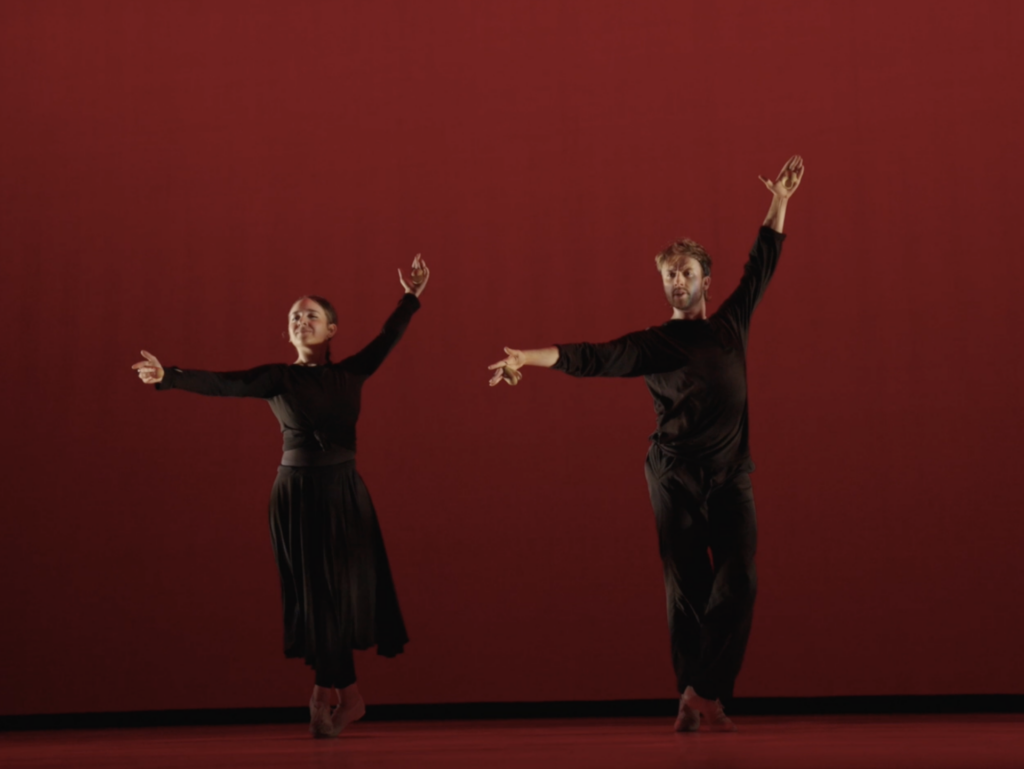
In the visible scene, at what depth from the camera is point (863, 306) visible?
3.72 meters

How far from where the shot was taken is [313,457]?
2939mm

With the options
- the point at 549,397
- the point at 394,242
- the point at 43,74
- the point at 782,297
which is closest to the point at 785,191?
the point at 782,297

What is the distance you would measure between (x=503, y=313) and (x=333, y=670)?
1460 mm

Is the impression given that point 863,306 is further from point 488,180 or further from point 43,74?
point 43,74

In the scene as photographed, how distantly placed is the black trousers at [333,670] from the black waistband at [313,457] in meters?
0.50

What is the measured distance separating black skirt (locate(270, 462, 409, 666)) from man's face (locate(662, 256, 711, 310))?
985mm

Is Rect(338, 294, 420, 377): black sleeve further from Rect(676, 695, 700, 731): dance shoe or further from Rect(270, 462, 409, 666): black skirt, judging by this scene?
Rect(676, 695, 700, 731): dance shoe

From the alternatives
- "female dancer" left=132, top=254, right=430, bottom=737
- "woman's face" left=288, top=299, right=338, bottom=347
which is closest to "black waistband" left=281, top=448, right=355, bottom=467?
"female dancer" left=132, top=254, right=430, bottom=737

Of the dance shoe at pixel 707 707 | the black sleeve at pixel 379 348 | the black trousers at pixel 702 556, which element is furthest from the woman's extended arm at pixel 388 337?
the dance shoe at pixel 707 707

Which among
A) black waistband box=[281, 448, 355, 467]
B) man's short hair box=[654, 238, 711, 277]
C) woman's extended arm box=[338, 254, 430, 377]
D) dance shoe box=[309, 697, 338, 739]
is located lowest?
dance shoe box=[309, 697, 338, 739]

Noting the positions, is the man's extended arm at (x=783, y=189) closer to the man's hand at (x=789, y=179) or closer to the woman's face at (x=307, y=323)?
the man's hand at (x=789, y=179)

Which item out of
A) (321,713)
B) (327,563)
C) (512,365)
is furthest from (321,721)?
(512,365)

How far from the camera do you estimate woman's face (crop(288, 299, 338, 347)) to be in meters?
3.06

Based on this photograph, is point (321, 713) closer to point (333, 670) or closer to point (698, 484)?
point (333, 670)
